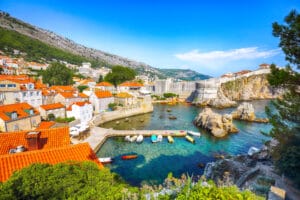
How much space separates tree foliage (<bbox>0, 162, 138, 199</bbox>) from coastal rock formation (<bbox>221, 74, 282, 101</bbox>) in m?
72.9

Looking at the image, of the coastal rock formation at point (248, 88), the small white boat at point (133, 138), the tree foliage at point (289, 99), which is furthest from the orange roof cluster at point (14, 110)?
the coastal rock formation at point (248, 88)

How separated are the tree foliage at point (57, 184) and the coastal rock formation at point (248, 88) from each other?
72.9m

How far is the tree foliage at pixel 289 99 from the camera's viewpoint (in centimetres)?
812

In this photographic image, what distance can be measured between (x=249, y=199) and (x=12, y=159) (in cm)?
913

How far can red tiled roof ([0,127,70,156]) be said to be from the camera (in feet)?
30.5

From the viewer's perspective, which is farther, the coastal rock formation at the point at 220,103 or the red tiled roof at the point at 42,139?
the coastal rock formation at the point at 220,103

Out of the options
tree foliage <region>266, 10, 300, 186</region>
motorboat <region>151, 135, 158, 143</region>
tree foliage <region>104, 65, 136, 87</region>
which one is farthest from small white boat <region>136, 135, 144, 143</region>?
tree foliage <region>104, 65, 136, 87</region>

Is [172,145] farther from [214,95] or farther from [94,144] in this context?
[214,95]

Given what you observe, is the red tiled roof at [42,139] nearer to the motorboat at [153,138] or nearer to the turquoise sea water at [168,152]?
the turquoise sea water at [168,152]

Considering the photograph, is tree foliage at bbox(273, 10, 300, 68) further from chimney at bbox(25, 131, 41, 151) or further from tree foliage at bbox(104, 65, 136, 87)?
tree foliage at bbox(104, 65, 136, 87)

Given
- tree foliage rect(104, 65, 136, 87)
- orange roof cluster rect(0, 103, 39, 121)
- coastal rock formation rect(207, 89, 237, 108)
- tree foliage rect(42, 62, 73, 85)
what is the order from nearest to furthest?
orange roof cluster rect(0, 103, 39, 121)
tree foliage rect(42, 62, 73, 85)
coastal rock formation rect(207, 89, 237, 108)
tree foliage rect(104, 65, 136, 87)

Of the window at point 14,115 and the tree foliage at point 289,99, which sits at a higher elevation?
the tree foliage at point 289,99

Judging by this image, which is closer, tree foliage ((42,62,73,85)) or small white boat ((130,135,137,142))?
small white boat ((130,135,137,142))

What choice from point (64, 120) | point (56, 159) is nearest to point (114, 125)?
point (64, 120)
